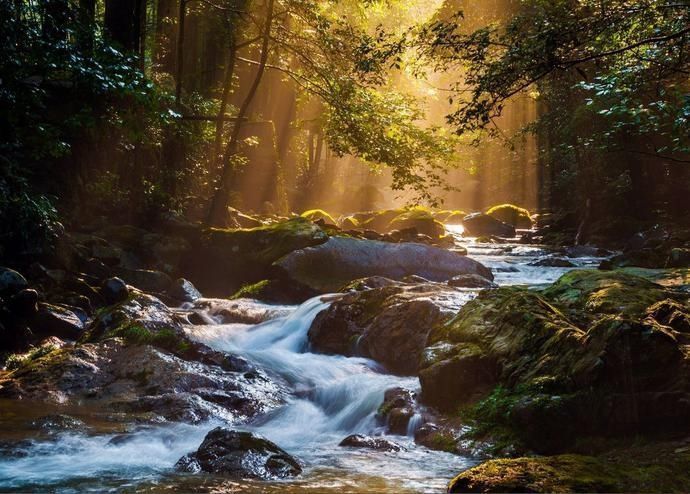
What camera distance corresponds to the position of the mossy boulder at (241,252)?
15.5 meters

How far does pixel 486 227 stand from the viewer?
30.7m

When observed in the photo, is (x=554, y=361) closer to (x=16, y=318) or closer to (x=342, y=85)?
(x=16, y=318)

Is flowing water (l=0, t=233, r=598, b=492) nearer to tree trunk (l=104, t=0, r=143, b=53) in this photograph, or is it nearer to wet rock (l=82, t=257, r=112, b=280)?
wet rock (l=82, t=257, r=112, b=280)

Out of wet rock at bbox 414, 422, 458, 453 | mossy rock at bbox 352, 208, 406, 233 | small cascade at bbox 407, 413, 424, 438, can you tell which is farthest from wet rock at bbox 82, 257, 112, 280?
mossy rock at bbox 352, 208, 406, 233

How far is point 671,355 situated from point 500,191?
46.2 metres

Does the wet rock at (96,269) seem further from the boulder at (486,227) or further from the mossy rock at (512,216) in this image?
the mossy rock at (512,216)

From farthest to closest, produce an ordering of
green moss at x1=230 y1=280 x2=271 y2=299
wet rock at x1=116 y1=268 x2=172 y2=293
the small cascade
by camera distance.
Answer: green moss at x1=230 y1=280 x2=271 y2=299
wet rock at x1=116 y1=268 x2=172 y2=293
the small cascade

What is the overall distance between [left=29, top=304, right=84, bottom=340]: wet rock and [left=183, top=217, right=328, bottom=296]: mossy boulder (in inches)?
195

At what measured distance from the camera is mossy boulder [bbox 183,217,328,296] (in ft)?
50.8

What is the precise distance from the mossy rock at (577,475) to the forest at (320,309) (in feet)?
0.07

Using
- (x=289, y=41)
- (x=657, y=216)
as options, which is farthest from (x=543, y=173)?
(x=289, y=41)

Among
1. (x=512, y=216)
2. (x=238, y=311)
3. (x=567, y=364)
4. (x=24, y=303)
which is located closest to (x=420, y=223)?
(x=512, y=216)

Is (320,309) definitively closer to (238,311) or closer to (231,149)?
(238,311)

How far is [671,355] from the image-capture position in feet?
19.0
